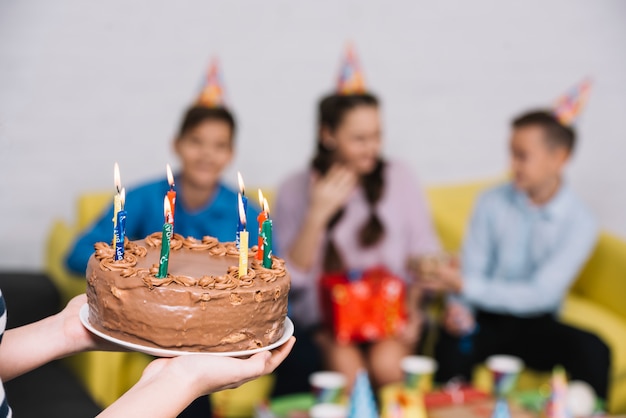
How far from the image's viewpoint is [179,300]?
1.23m

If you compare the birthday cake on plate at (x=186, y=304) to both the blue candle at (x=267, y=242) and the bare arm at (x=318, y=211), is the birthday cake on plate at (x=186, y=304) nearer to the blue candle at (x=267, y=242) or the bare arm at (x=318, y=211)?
the blue candle at (x=267, y=242)

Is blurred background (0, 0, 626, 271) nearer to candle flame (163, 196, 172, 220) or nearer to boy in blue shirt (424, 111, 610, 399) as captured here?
boy in blue shirt (424, 111, 610, 399)

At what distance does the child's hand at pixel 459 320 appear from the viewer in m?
3.02

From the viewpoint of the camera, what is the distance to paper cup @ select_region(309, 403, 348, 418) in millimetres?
2275

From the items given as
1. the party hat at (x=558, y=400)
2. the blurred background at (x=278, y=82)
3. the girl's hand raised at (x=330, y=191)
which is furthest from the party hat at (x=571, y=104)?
the party hat at (x=558, y=400)

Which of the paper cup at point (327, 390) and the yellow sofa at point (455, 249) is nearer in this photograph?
the paper cup at point (327, 390)

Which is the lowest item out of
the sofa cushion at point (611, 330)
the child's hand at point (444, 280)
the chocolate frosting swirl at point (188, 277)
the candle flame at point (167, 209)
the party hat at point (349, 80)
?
the sofa cushion at point (611, 330)

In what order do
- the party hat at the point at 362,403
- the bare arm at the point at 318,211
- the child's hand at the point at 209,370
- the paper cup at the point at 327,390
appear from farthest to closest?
the bare arm at the point at 318,211 < the paper cup at the point at 327,390 < the party hat at the point at 362,403 < the child's hand at the point at 209,370

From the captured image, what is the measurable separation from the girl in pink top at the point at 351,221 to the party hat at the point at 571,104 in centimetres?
55

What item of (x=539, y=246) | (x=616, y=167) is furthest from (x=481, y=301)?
(x=616, y=167)

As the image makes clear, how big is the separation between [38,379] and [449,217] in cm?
166

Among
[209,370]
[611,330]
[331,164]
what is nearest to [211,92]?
[331,164]

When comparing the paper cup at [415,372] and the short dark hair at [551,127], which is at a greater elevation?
the short dark hair at [551,127]

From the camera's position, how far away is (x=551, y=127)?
3.05 meters
